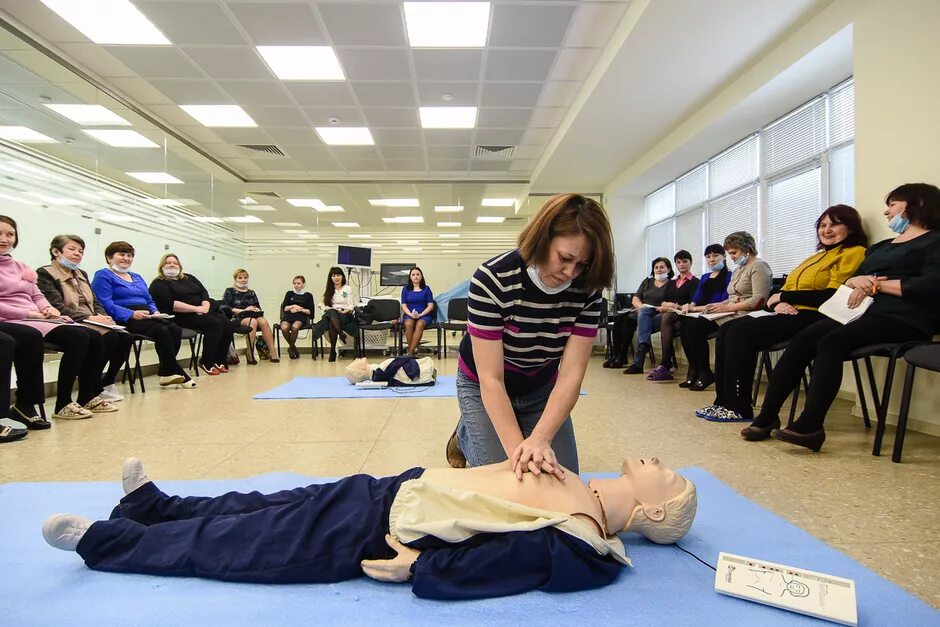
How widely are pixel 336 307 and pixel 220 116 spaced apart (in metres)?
2.90

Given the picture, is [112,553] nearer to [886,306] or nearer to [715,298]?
[886,306]

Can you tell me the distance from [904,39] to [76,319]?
557 centimetres

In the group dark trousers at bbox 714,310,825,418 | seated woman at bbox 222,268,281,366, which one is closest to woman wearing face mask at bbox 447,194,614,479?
dark trousers at bbox 714,310,825,418

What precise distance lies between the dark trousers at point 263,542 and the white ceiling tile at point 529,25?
12.7 ft

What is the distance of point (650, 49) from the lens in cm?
395

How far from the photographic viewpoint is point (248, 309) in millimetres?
6750

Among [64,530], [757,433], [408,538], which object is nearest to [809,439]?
[757,433]

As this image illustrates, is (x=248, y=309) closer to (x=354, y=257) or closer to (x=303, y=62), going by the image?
(x=354, y=257)

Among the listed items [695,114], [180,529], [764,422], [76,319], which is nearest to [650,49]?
[695,114]

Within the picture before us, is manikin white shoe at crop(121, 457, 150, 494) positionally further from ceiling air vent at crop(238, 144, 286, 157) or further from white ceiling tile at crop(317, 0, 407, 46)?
ceiling air vent at crop(238, 144, 286, 157)

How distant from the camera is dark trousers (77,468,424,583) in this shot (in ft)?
3.73

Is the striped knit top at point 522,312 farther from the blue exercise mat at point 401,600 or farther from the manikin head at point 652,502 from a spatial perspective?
the blue exercise mat at point 401,600

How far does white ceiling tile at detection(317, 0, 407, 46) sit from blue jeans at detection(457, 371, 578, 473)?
11.0ft

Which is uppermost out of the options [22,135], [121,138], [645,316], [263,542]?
[121,138]
